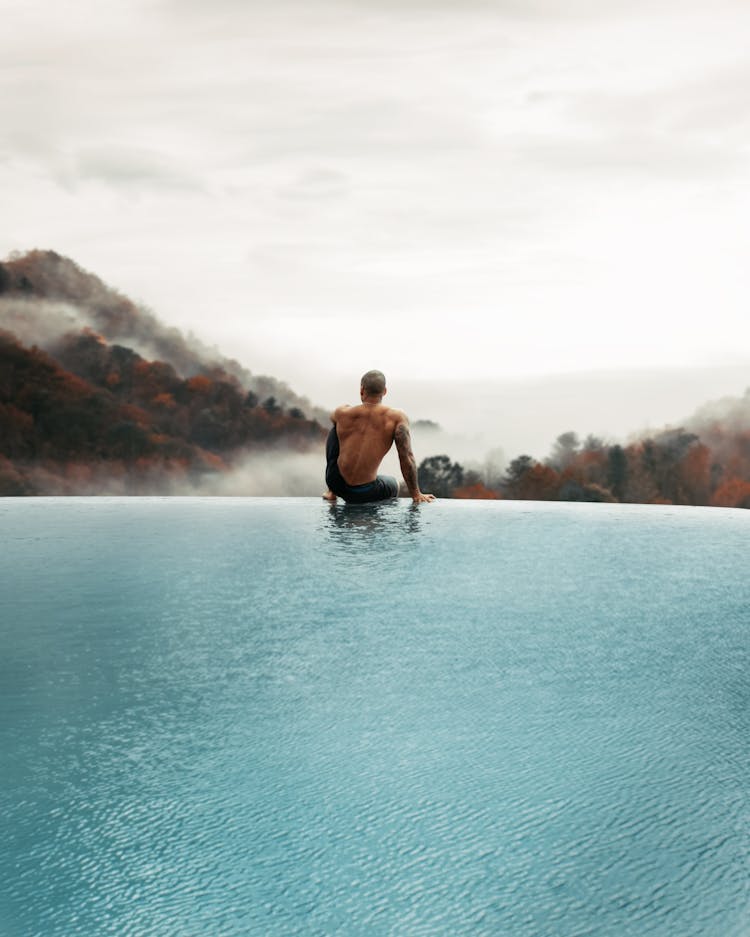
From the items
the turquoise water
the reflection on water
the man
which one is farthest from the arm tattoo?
the turquoise water

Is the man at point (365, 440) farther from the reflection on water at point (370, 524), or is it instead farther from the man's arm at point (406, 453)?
the reflection on water at point (370, 524)

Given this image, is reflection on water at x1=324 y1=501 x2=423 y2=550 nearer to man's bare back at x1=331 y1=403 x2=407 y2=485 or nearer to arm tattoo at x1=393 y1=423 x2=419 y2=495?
arm tattoo at x1=393 y1=423 x2=419 y2=495

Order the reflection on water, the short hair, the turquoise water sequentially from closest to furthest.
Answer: the turquoise water
the reflection on water
the short hair

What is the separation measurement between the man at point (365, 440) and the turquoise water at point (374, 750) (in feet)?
8.90

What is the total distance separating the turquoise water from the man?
2.71m

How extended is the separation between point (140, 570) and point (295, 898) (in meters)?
4.45

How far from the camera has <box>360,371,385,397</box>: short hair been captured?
28.6 feet

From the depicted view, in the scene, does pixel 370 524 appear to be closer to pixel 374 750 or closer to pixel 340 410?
pixel 340 410

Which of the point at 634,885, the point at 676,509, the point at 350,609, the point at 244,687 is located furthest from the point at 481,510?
the point at 634,885

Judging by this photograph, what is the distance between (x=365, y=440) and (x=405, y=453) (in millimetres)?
419

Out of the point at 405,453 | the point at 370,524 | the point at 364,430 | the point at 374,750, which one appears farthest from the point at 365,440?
the point at 374,750

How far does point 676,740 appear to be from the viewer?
10.3 feet

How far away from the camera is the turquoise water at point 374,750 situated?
211 centimetres

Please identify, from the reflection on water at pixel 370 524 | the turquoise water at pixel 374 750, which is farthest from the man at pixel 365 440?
the turquoise water at pixel 374 750
